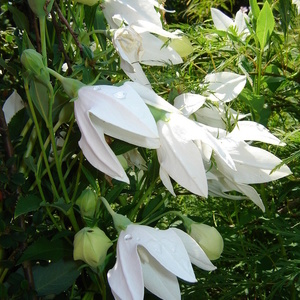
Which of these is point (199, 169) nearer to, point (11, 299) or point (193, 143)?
point (193, 143)

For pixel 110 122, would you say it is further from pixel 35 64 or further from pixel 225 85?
pixel 225 85

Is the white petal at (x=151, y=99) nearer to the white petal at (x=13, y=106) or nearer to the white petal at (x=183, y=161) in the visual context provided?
the white petal at (x=183, y=161)

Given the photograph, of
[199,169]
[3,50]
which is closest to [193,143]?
[199,169]

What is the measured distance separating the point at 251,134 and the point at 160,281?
0.14 m

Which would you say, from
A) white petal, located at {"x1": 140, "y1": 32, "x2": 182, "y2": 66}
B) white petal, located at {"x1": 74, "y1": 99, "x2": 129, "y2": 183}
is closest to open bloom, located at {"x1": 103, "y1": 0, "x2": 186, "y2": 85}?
white petal, located at {"x1": 140, "y1": 32, "x2": 182, "y2": 66}

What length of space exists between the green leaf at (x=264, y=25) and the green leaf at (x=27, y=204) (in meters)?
0.27

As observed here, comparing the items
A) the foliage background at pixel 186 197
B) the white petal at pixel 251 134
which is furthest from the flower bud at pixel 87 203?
the white petal at pixel 251 134

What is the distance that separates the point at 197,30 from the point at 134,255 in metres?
0.38

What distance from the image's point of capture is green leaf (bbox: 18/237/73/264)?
0.45 metres

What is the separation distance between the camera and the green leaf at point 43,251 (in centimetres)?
45

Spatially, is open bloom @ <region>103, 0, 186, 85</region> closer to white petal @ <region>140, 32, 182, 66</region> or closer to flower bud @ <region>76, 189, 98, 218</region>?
white petal @ <region>140, 32, 182, 66</region>

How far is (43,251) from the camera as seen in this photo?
45 cm

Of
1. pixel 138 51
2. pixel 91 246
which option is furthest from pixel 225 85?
pixel 91 246

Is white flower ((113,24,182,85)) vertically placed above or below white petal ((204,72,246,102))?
above
